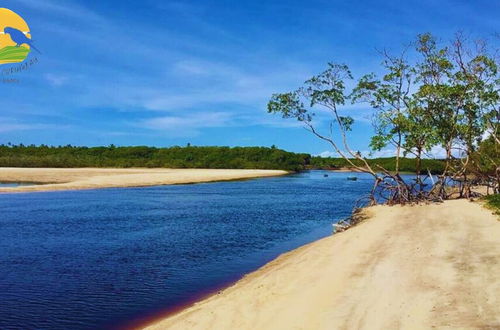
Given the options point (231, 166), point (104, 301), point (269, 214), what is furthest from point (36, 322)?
point (231, 166)

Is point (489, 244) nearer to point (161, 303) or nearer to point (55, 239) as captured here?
point (161, 303)

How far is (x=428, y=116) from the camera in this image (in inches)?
1378

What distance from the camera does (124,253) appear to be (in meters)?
22.7

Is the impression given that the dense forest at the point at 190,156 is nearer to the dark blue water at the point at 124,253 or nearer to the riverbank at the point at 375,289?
the dark blue water at the point at 124,253

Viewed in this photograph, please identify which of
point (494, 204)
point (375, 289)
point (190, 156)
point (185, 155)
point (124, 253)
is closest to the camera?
point (375, 289)

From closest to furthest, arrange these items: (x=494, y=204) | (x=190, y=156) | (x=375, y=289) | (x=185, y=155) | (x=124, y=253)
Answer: (x=375, y=289) < (x=124, y=253) < (x=494, y=204) < (x=190, y=156) < (x=185, y=155)

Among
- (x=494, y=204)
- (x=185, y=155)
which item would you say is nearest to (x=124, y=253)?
(x=494, y=204)

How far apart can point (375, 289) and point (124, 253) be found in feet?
47.9

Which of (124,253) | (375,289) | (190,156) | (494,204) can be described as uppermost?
(190,156)

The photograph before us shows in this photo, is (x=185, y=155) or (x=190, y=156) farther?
(x=185, y=155)

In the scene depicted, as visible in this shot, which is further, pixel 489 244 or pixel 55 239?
pixel 55 239

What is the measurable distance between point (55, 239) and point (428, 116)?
28430mm

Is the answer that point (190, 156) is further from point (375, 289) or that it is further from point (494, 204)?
point (375, 289)

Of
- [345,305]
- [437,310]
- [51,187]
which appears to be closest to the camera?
[437,310]
